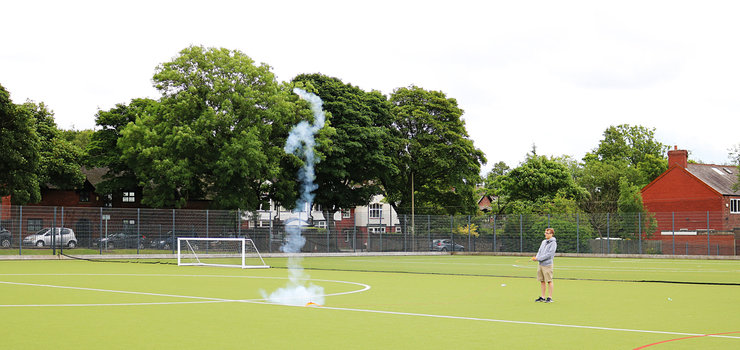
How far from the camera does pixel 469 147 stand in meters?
65.8

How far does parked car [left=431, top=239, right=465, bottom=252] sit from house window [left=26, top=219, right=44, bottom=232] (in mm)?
26882

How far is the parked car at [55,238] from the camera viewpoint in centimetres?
3725

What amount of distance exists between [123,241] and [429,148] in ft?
97.6

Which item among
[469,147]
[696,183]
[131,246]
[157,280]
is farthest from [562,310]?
[696,183]

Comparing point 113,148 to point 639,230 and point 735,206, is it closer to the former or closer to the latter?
point 639,230

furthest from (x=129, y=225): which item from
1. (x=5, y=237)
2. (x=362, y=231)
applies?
(x=362, y=231)

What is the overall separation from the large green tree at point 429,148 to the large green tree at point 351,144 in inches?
119

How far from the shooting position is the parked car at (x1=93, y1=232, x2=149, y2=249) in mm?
40531

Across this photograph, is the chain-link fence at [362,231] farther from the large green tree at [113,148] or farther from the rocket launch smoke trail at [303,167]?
the large green tree at [113,148]

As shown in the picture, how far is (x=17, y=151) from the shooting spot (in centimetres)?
4700

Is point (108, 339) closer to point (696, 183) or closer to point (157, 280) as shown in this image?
point (157, 280)

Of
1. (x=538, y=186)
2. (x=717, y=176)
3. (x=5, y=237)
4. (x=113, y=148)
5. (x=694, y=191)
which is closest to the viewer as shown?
(x=5, y=237)

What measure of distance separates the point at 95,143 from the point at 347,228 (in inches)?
927

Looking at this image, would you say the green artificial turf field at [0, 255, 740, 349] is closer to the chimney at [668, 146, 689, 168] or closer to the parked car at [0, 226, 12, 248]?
the parked car at [0, 226, 12, 248]
